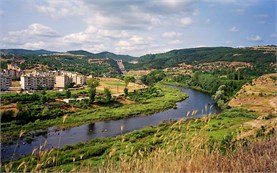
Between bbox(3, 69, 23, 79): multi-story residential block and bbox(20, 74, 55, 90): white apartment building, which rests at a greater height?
bbox(3, 69, 23, 79): multi-story residential block

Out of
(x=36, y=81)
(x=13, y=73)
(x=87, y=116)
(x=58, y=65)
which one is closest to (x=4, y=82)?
(x=36, y=81)

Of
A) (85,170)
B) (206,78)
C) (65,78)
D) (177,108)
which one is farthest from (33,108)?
(206,78)

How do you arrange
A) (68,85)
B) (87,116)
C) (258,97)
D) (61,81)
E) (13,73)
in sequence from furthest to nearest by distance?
(13,73), (61,81), (68,85), (258,97), (87,116)

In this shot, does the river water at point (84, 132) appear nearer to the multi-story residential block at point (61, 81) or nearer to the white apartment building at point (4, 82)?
the white apartment building at point (4, 82)

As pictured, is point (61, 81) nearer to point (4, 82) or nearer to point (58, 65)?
point (4, 82)

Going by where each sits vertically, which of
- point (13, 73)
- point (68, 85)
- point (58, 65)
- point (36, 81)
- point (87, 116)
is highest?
point (58, 65)

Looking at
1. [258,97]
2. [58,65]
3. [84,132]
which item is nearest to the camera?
[84,132]

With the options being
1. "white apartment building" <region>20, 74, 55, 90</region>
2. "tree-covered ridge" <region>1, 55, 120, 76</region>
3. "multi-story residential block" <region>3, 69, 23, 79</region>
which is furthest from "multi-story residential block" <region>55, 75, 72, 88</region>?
"tree-covered ridge" <region>1, 55, 120, 76</region>

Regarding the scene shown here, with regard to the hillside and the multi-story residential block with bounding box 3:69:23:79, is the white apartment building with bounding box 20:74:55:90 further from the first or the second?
the hillside

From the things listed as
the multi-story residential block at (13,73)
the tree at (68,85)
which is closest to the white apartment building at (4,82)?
the multi-story residential block at (13,73)
